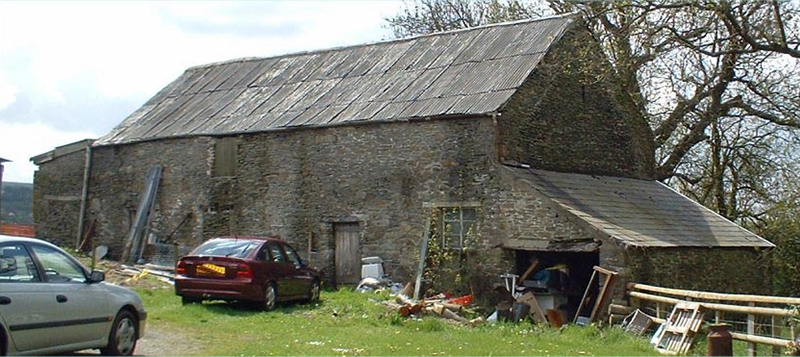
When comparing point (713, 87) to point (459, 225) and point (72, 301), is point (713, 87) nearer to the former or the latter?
point (459, 225)

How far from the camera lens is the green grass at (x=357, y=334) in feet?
43.3

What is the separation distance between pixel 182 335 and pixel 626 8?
12589mm

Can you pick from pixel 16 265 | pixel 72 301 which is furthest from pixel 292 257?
pixel 16 265

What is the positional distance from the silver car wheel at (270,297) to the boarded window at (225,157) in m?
8.58

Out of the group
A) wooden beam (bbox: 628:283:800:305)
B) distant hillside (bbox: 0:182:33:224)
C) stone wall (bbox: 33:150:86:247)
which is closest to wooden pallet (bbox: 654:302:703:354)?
wooden beam (bbox: 628:283:800:305)

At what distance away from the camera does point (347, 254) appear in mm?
23656

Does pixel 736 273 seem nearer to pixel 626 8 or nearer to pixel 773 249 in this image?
pixel 773 249

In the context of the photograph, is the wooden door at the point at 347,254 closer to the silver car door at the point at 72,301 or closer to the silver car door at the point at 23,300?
the silver car door at the point at 72,301

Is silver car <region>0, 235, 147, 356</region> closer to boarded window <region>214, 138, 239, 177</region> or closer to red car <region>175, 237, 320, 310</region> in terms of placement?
red car <region>175, 237, 320, 310</region>

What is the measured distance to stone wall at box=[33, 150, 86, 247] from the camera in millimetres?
29531

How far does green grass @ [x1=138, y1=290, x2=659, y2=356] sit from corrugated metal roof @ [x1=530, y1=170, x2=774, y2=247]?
3.50 meters

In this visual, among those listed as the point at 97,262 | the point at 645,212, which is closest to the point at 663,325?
the point at 645,212

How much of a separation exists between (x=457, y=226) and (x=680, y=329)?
25.8 ft

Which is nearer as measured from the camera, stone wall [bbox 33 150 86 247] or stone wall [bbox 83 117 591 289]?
stone wall [bbox 83 117 591 289]
